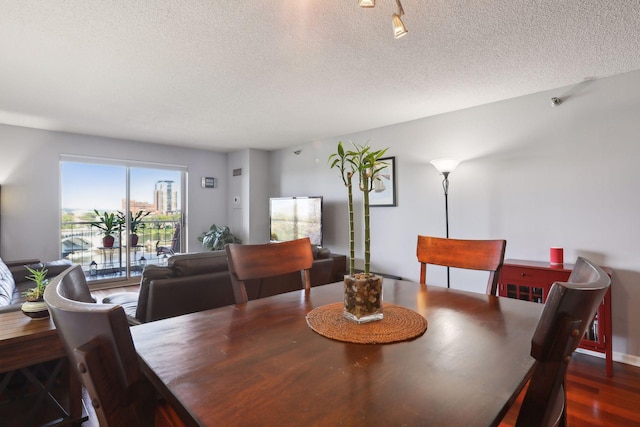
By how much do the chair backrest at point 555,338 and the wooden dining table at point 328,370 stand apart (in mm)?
57

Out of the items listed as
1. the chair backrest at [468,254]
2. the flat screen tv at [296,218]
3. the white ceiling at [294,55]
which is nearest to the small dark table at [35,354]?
the white ceiling at [294,55]

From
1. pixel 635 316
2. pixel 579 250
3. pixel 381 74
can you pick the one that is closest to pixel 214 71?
pixel 381 74

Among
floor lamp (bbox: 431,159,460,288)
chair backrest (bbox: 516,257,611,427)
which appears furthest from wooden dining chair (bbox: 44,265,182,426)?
floor lamp (bbox: 431,159,460,288)

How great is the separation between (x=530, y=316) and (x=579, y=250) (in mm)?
2356

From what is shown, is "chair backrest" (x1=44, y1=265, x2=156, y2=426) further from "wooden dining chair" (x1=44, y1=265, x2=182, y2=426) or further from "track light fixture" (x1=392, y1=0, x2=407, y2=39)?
"track light fixture" (x1=392, y1=0, x2=407, y2=39)

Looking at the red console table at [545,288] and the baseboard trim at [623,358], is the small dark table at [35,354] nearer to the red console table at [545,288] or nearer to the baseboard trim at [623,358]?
the red console table at [545,288]

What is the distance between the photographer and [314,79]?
9.32 ft

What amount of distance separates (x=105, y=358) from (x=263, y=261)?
3.40 feet

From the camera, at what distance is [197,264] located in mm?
2475

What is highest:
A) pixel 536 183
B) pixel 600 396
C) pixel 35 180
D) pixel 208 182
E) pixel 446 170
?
pixel 208 182

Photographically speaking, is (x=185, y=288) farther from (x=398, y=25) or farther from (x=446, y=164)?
(x=446, y=164)

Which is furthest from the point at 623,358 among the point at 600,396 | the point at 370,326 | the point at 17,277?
the point at 17,277

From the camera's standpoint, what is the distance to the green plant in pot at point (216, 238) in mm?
5867

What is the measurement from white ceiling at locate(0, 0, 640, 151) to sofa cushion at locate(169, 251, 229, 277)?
150 centimetres
